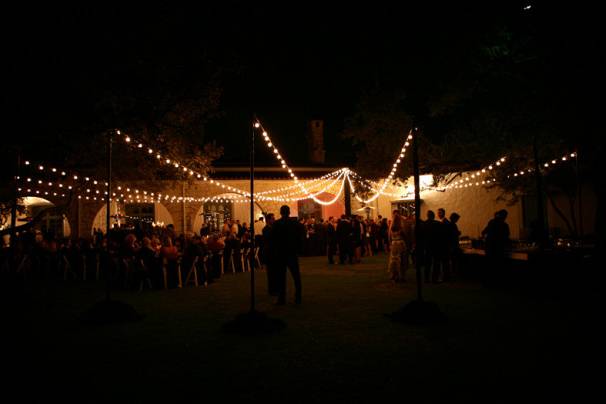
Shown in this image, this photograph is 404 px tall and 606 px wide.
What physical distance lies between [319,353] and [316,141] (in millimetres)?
20189

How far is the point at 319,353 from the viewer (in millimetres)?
4520

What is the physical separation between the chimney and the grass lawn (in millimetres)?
16967

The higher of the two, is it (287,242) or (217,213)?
(217,213)

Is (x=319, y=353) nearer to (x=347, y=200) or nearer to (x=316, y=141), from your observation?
(x=347, y=200)

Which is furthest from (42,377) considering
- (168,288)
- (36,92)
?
(168,288)

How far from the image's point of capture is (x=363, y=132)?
58.1 feet

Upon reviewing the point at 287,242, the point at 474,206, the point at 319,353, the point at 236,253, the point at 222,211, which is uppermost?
the point at 222,211

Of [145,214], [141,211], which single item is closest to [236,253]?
[145,214]

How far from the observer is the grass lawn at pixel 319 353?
355 cm

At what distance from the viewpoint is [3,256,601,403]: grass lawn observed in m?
3.55

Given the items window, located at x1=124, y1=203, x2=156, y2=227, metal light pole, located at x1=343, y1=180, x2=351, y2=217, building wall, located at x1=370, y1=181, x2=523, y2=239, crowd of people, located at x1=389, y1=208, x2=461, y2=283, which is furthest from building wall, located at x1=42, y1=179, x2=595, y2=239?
crowd of people, located at x1=389, y1=208, x2=461, y2=283

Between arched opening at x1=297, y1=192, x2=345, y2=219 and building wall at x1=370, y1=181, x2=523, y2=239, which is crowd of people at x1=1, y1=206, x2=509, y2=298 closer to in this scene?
building wall at x1=370, y1=181, x2=523, y2=239

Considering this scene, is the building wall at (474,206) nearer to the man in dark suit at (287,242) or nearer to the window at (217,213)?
the window at (217,213)

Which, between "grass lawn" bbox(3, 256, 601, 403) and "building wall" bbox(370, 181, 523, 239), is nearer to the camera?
"grass lawn" bbox(3, 256, 601, 403)
